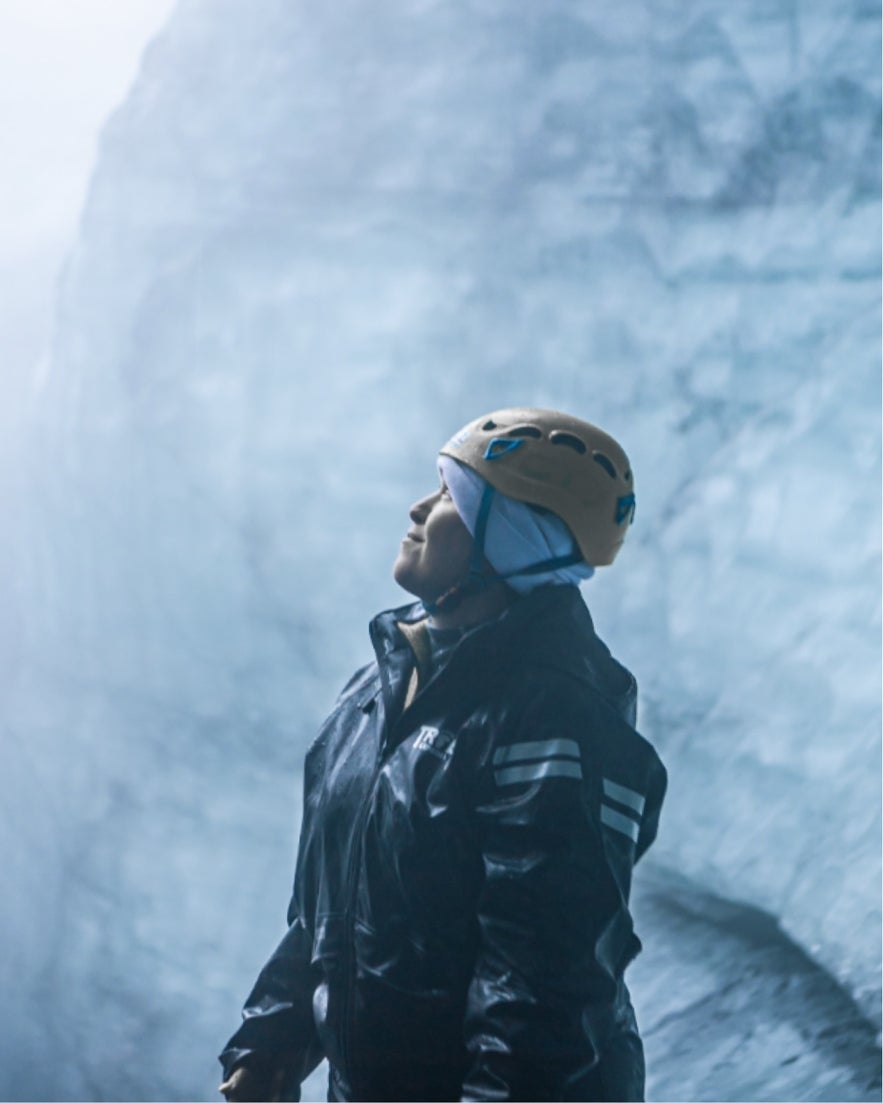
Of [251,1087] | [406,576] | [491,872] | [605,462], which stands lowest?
[251,1087]

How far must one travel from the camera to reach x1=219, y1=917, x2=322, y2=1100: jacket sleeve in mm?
792

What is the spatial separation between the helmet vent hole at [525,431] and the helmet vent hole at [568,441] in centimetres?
1

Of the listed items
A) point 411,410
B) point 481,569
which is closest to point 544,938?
point 481,569

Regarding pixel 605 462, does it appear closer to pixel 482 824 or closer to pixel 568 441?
pixel 568 441

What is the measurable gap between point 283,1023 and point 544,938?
258 mm

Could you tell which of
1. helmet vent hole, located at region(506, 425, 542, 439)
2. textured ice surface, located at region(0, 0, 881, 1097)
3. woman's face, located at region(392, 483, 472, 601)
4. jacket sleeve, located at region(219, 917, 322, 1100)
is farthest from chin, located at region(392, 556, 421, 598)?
textured ice surface, located at region(0, 0, 881, 1097)

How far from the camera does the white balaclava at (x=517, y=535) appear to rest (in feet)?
2.46

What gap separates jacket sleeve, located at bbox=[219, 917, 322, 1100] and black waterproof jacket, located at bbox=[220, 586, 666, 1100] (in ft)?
0.15

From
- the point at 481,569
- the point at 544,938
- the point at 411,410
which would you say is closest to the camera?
the point at 544,938

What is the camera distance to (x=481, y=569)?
750mm

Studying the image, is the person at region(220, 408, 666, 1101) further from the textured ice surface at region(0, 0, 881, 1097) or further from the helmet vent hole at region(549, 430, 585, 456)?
the textured ice surface at region(0, 0, 881, 1097)

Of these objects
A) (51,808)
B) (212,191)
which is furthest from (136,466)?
(51,808)

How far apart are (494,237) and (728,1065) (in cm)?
146

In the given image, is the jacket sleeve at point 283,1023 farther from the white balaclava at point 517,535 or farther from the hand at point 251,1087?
the white balaclava at point 517,535
